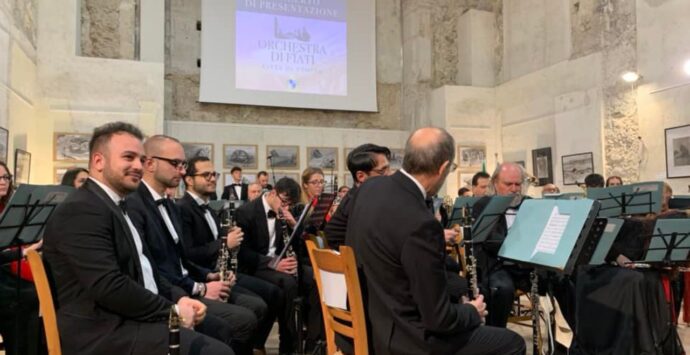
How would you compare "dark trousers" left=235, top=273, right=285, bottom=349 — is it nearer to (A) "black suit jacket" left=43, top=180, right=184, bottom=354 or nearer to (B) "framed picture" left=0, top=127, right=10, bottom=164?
(A) "black suit jacket" left=43, top=180, right=184, bottom=354

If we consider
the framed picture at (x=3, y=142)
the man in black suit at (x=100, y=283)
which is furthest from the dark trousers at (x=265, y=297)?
the framed picture at (x=3, y=142)

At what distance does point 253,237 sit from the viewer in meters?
4.78

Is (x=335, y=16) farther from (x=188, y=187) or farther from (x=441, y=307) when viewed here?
(x=441, y=307)

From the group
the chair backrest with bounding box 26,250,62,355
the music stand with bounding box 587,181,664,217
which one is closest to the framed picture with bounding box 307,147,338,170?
the music stand with bounding box 587,181,664,217

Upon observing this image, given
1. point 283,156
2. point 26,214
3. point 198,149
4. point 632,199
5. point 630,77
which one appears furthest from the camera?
point 283,156

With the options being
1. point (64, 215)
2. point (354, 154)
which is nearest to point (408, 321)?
point (64, 215)

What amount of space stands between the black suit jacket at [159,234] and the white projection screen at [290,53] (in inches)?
385

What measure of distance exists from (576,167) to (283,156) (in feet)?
21.4

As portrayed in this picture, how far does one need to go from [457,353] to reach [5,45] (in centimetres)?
830

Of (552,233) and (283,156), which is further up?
(283,156)

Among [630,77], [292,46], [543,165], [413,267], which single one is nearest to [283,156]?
[292,46]

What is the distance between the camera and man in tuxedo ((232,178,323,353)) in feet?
14.9

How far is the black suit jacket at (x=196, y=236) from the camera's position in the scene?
395 cm

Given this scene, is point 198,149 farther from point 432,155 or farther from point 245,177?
point 432,155
